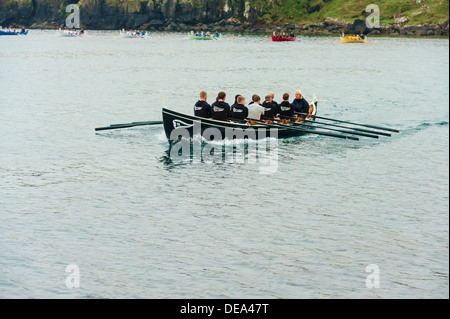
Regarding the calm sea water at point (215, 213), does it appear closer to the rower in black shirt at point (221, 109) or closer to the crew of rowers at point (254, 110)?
the crew of rowers at point (254, 110)

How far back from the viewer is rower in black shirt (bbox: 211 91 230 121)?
111 feet

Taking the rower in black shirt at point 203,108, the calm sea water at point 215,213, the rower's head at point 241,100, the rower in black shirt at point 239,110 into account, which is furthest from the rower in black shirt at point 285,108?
the rower in black shirt at point 203,108

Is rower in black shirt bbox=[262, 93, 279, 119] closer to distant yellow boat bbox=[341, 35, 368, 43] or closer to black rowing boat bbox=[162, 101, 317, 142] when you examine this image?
black rowing boat bbox=[162, 101, 317, 142]

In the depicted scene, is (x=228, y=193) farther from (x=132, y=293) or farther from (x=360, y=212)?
(x=132, y=293)

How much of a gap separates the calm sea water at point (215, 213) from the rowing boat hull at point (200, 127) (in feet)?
3.44

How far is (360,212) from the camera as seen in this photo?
24.3m

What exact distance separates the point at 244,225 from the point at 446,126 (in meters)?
26.8

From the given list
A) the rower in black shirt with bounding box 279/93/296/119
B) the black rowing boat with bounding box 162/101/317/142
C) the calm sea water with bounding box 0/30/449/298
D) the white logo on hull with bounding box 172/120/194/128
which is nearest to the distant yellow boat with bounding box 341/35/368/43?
the calm sea water with bounding box 0/30/449/298

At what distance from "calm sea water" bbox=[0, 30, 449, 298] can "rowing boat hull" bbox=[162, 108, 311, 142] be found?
1.05 metres

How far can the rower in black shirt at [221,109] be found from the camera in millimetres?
33719

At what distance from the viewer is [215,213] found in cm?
2405

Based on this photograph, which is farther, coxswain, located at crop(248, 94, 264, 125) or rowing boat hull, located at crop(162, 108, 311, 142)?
coxswain, located at crop(248, 94, 264, 125)
